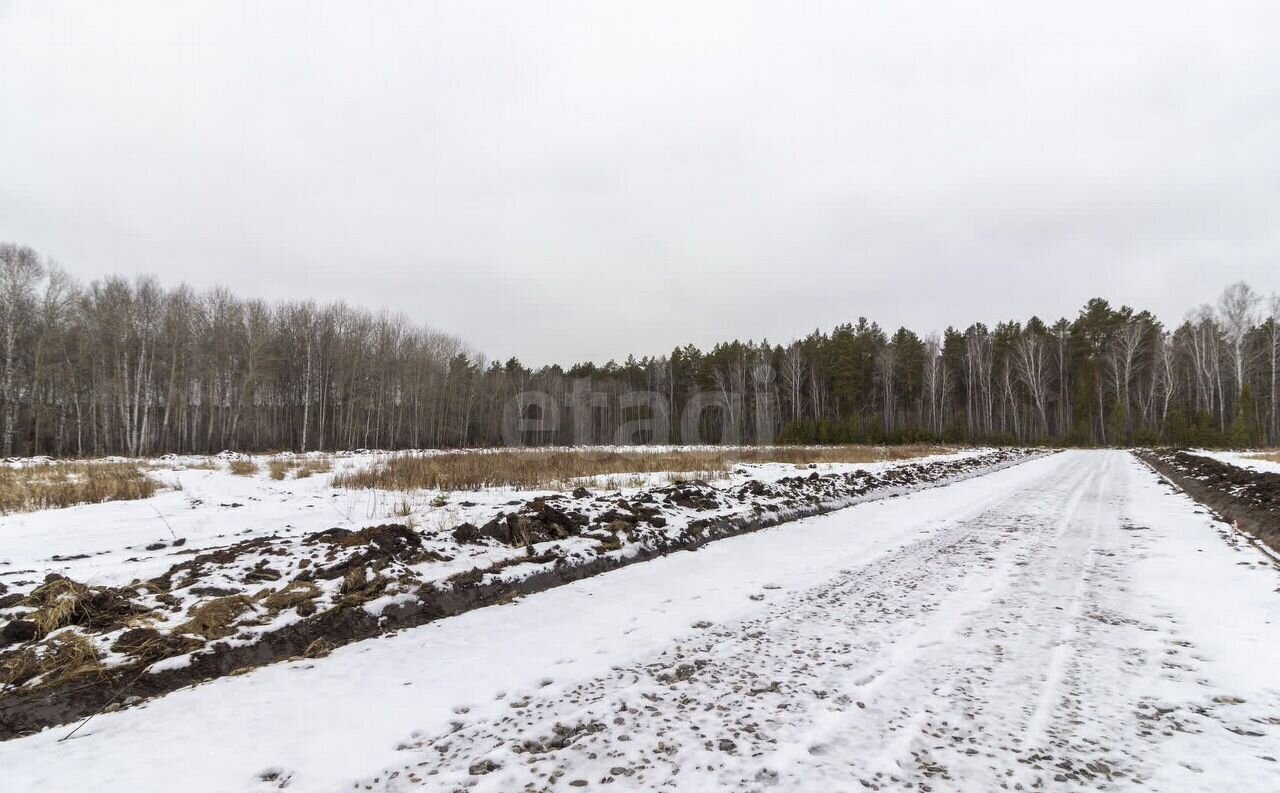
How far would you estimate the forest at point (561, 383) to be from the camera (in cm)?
3653

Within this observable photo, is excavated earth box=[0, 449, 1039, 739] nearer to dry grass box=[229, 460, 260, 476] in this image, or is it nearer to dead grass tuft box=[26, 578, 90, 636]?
dead grass tuft box=[26, 578, 90, 636]

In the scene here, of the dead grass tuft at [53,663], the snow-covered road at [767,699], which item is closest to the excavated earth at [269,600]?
the dead grass tuft at [53,663]

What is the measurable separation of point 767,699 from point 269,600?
4221 millimetres

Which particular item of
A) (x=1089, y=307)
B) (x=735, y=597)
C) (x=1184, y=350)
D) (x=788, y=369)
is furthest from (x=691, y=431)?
(x=735, y=597)

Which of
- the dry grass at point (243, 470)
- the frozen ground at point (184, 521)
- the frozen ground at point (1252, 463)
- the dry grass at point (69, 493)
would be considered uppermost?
the dry grass at point (69, 493)

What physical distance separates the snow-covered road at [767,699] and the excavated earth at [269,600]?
44 cm

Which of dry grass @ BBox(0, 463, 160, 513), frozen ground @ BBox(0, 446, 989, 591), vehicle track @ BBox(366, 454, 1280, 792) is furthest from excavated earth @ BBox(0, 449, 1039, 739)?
dry grass @ BBox(0, 463, 160, 513)

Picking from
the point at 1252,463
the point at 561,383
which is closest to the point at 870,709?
the point at 1252,463

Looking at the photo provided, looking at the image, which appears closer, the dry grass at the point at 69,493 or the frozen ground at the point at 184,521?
the frozen ground at the point at 184,521

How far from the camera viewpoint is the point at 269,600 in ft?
14.9

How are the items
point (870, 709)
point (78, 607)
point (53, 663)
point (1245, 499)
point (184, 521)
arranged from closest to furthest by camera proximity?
point (870, 709), point (53, 663), point (78, 607), point (184, 521), point (1245, 499)

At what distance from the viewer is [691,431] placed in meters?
79.9

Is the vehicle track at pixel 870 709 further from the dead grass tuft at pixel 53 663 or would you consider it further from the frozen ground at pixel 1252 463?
the frozen ground at pixel 1252 463

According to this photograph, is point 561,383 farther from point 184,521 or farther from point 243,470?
point 184,521
